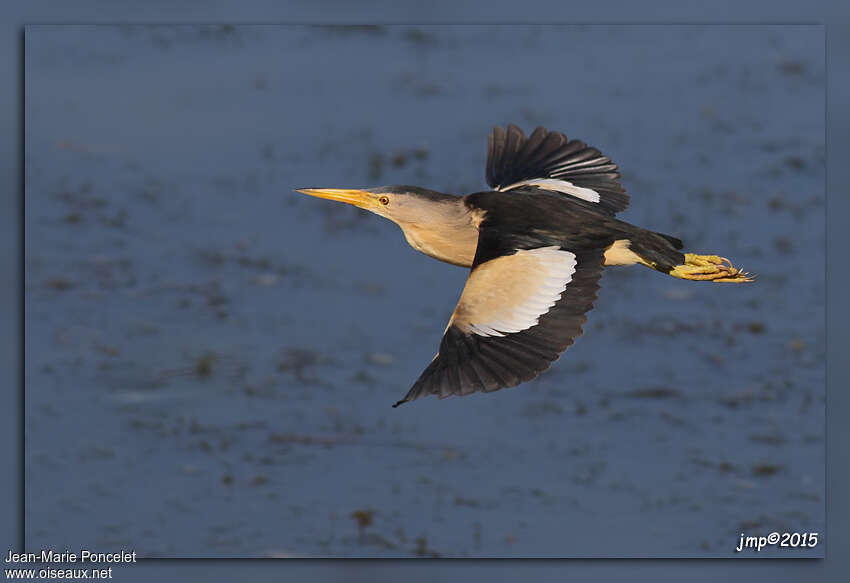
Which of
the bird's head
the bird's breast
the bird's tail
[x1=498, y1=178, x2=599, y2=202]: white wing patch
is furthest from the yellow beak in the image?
the bird's tail

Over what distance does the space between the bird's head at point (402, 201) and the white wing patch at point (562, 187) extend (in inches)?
21.4

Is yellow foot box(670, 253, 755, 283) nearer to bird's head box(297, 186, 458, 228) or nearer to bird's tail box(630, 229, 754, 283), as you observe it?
bird's tail box(630, 229, 754, 283)

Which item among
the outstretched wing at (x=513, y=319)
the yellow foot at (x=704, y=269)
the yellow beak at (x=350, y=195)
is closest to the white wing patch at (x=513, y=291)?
the outstretched wing at (x=513, y=319)

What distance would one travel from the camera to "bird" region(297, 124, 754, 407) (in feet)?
14.0

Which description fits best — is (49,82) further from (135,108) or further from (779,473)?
(779,473)

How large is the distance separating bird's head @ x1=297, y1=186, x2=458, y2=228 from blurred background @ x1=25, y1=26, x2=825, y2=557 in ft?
7.37

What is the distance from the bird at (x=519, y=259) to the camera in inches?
167

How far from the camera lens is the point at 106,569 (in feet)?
21.2

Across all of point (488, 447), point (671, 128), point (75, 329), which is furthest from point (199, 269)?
point (671, 128)

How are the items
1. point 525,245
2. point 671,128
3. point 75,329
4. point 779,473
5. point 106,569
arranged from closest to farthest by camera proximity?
point 525,245 → point 106,569 → point 779,473 → point 75,329 → point 671,128

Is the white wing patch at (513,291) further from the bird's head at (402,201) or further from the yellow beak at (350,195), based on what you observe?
the yellow beak at (350,195)

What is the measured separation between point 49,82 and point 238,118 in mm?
1354

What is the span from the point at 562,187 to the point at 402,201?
76cm

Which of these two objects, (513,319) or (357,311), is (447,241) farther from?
(357,311)
